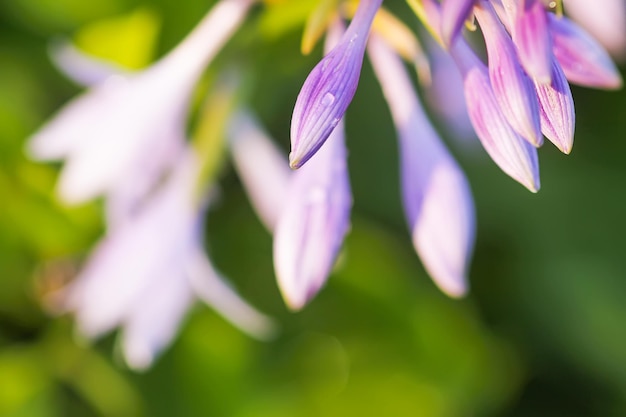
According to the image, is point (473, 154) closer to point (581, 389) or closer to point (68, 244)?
point (581, 389)

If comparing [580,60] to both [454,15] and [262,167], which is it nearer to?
[454,15]

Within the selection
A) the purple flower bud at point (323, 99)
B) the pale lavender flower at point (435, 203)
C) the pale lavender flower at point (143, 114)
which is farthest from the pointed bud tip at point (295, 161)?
the pale lavender flower at point (143, 114)

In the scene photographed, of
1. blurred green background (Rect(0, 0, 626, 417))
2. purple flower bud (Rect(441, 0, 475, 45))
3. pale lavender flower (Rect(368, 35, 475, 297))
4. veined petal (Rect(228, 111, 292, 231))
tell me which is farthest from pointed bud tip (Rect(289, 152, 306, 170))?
blurred green background (Rect(0, 0, 626, 417))

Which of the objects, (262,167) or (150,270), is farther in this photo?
(262,167)

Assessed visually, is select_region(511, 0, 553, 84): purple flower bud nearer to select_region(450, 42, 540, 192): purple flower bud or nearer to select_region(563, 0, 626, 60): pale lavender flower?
select_region(450, 42, 540, 192): purple flower bud

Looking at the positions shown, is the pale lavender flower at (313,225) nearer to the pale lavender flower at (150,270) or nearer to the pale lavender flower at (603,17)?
the pale lavender flower at (150,270)

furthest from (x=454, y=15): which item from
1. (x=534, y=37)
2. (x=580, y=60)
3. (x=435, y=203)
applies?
(x=435, y=203)
